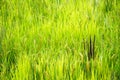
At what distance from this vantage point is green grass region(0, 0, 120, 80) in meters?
1.58

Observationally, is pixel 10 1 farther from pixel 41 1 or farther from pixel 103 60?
pixel 103 60

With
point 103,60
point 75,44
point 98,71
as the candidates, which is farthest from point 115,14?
point 98,71

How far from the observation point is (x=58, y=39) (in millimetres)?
2059

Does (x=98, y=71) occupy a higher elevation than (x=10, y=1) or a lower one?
lower

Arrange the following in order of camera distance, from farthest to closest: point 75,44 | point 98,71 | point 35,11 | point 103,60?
point 35,11 < point 75,44 < point 103,60 < point 98,71

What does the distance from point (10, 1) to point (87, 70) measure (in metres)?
1.49

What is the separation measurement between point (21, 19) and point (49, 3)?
41 cm

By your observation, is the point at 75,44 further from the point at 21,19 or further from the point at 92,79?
the point at 21,19

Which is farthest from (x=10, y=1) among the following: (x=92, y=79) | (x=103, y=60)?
(x=92, y=79)

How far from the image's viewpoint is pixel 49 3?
274 centimetres

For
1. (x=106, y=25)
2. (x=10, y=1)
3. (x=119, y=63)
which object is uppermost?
(x=10, y=1)

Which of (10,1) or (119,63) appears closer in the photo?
(119,63)

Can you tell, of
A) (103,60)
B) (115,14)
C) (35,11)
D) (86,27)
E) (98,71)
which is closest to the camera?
(98,71)

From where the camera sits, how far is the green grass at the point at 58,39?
158cm
